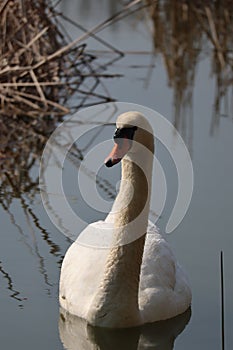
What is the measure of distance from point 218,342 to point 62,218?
181cm

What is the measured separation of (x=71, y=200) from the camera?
A: 6105mm

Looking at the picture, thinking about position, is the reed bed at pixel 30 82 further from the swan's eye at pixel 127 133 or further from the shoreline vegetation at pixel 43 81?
the swan's eye at pixel 127 133

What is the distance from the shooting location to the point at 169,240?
5.37 m

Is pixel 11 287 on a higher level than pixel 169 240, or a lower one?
higher

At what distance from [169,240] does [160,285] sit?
897 millimetres

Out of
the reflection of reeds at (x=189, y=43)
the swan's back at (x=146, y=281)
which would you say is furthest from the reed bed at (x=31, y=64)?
the swan's back at (x=146, y=281)

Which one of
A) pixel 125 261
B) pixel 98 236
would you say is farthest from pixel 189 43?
pixel 125 261

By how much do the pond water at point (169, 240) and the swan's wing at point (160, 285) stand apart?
59mm

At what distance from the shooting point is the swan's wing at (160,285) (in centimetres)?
443

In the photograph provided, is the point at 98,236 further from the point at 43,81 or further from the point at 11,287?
the point at 43,81

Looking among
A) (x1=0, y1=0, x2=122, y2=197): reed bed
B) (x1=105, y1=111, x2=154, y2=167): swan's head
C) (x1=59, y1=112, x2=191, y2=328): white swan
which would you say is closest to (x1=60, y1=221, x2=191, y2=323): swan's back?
(x1=59, y1=112, x2=191, y2=328): white swan

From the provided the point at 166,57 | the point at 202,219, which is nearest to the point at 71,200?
the point at 202,219

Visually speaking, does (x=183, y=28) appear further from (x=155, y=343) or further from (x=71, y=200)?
(x=155, y=343)

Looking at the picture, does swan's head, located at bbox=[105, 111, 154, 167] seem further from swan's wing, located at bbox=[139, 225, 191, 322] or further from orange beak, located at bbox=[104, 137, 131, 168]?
swan's wing, located at bbox=[139, 225, 191, 322]
